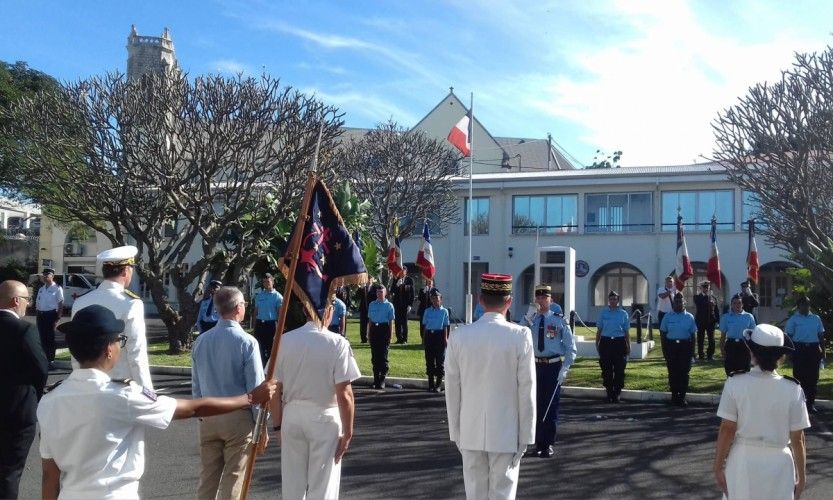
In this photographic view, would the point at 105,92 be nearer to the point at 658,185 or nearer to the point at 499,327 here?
the point at 499,327

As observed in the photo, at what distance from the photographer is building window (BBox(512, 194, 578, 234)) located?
39781 mm

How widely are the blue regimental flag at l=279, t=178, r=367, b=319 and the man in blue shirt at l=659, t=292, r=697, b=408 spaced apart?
29.6ft

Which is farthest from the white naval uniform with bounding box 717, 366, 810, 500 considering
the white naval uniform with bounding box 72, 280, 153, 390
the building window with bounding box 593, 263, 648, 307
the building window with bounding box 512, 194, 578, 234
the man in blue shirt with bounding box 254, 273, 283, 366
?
the building window with bounding box 512, 194, 578, 234

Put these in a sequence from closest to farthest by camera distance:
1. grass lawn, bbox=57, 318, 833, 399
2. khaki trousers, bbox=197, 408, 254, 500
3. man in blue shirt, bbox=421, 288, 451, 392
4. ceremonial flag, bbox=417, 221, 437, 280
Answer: khaki trousers, bbox=197, 408, 254, 500
man in blue shirt, bbox=421, 288, 451, 392
grass lawn, bbox=57, 318, 833, 399
ceremonial flag, bbox=417, 221, 437, 280

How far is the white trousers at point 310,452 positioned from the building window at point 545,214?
3445 cm

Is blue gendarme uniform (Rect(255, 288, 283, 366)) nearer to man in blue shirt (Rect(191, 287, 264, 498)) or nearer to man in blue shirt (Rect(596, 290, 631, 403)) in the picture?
man in blue shirt (Rect(596, 290, 631, 403))

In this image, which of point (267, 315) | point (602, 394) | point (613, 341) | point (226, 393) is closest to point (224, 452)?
point (226, 393)

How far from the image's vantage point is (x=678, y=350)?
46.1 ft

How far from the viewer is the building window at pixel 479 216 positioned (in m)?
41.6

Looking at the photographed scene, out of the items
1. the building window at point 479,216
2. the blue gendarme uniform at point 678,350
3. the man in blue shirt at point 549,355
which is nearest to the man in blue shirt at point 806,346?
the blue gendarme uniform at point 678,350

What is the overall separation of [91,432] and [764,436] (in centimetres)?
363

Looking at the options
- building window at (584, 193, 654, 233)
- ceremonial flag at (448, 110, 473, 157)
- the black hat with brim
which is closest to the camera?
the black hat with brim

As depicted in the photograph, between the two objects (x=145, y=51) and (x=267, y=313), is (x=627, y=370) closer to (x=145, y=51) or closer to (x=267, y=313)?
(x=267, y=313)

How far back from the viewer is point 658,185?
1480 inches
